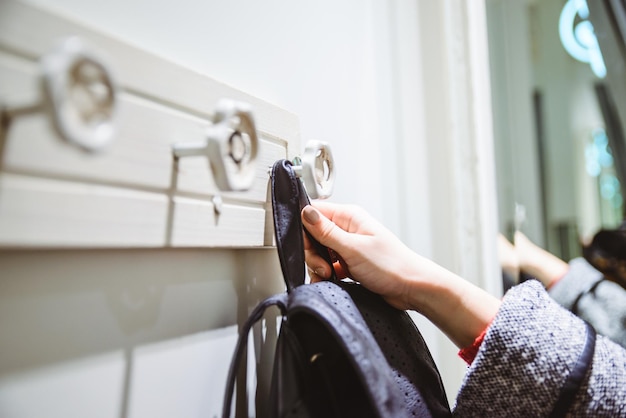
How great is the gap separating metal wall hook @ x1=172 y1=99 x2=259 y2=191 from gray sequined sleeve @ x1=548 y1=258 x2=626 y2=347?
2.32 feet

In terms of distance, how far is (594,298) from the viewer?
2.71 feet

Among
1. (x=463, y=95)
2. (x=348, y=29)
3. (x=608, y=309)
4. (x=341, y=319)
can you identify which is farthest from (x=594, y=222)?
(x=341, y=319)

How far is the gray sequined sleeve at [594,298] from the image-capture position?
0.77 meters

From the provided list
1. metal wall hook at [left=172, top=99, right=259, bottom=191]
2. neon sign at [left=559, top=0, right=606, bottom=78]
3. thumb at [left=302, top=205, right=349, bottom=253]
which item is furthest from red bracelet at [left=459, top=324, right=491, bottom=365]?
neon sign at [left=559, top=0, right=606, bottom=78]

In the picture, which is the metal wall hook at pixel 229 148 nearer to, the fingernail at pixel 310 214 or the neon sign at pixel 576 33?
the fingernail at pixel 310 214

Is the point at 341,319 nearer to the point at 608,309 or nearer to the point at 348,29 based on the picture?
the point at 348,29

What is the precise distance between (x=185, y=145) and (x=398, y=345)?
0.23 m

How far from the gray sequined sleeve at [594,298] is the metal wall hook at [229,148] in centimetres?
71

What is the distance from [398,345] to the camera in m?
0.39

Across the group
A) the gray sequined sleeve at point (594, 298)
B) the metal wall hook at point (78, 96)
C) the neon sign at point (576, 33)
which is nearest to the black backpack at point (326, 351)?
the metal wall hook at point (78, 96)

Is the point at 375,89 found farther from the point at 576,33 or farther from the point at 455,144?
the point at 576,33

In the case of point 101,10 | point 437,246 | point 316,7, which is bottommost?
point 437,246

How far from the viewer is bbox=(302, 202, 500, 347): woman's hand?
0.39 meters

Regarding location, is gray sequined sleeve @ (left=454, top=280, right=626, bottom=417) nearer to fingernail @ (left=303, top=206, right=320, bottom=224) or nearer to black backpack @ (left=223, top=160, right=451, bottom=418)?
black backpack @ (left=223, top=160, right=451, bottom=418)
